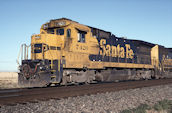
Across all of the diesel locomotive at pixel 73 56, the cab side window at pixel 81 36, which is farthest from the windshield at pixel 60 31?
the cab side window at pixel 81 36

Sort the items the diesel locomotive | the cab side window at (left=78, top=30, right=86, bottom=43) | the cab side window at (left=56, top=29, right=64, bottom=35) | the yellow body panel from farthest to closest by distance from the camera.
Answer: the cab side window at (left=78, top=30, right=86, bottom=43), the cab side window at (left=56, top=29, right=64, bottom=35), the yellow body panel, the diesel locomotive

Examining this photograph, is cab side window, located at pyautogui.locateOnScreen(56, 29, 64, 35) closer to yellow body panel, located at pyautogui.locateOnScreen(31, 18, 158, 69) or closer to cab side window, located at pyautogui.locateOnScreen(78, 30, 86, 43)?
yellow body panel, located at pyautogui.locateOnScreen(31, 18, 158, 69)

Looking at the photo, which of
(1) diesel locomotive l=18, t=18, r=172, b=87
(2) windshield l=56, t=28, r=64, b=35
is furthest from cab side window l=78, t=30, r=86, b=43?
(2) windshield l=56, t=28, r=64, b=35

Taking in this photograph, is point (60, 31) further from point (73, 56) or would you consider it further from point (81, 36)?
point (73, 56)

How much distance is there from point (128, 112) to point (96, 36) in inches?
326

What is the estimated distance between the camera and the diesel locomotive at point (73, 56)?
408 inches

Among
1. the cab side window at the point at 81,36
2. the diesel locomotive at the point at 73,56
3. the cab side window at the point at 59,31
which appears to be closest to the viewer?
the diesel locomotive at the point at 73,56

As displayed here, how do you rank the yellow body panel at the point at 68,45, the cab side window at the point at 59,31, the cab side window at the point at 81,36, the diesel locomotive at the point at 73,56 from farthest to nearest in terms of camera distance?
the cab side window at the point at 81,36 → the cab side window at the point at 59,31 → the yellow body panel at the point at 68,45 → the diesel locomotive at the point at 73,56

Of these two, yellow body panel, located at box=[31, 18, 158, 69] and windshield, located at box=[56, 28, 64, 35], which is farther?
windshield, located at box=[56, 28, 64, 35]

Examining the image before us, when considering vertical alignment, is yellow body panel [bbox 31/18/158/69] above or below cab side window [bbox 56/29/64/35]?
below

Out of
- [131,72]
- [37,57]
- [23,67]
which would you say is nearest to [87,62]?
[37,57]

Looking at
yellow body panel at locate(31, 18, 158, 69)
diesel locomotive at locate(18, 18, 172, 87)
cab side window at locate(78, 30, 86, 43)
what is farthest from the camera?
cab side window at locate(78, 30, 86, 43)

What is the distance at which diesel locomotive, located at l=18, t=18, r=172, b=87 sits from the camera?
1038cm

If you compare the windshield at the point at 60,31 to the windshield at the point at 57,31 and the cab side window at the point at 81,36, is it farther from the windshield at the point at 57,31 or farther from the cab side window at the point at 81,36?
the cab side window at the point at 81,36
